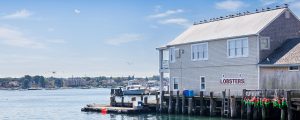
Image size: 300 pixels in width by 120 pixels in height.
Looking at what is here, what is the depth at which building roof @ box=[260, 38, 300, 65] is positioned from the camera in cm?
4177

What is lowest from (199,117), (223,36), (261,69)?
(199,117)

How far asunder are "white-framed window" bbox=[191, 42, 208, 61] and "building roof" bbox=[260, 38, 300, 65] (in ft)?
24.1

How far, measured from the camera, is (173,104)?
53688mm

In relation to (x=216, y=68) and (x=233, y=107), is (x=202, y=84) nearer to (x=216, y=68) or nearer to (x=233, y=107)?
(x=216, y=68)

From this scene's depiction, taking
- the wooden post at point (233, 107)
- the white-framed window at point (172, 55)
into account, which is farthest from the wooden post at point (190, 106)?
the white-framed window at point (172, 55)

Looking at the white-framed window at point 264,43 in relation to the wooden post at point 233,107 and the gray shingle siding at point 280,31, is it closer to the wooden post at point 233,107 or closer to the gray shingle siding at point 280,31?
the gray shingle siding at point 280,31

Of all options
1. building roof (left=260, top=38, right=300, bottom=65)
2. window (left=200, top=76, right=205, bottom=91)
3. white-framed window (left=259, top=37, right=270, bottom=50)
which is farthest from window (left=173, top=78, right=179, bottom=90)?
building roof (left=260, top=38, right=300, bottom=65)

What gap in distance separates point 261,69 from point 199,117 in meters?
7.27

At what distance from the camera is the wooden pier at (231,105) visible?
38562 millimetres

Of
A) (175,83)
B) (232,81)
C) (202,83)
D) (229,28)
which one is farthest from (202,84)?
(229,28)

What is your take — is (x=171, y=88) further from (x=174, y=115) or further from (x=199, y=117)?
(x=199, y=117)

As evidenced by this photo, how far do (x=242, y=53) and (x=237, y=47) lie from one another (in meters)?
0.81

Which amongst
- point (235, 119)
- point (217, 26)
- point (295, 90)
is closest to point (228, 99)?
point (235, 119)

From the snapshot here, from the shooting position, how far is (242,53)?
4588cm
